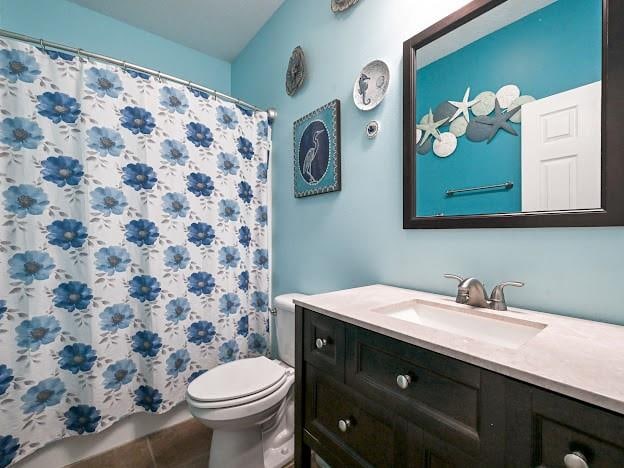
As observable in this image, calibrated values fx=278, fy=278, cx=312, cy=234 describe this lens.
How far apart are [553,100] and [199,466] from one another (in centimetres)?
203

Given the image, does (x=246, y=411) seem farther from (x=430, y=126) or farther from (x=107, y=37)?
(x=107, y=37)

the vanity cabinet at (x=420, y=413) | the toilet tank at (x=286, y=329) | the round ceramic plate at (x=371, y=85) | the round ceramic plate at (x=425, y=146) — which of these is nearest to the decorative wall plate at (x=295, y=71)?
the round ceramic plate at (x=371, y=85)

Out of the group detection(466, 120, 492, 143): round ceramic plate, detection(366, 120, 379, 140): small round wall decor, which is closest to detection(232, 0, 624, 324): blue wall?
detection(366, 120, 379, 140): small round wall decor

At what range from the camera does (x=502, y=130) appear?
2.95ft

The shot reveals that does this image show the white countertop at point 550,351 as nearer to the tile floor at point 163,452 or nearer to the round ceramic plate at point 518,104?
the round ceramic plate at point 518,104

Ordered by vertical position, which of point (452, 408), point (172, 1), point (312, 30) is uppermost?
point (172, 1)

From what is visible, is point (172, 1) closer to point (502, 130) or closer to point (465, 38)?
point (465, 38)

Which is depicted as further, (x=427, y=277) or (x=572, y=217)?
(x=427, y=277)

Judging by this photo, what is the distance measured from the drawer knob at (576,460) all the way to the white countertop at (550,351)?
94mm

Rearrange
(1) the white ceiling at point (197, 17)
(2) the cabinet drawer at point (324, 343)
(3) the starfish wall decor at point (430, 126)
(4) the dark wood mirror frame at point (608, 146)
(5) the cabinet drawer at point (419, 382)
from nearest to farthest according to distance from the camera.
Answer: (5) the cabinet drawer at point (419, 382) < (4) the dark wood mirror frame at point (608, 146) < (2) the cabinet drawer at point (324, 343) < (3) the starfish wall decor at point (430, 126) < (1) the white ceiling at point (197, 17)

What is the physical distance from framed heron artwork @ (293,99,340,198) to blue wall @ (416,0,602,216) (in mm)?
455

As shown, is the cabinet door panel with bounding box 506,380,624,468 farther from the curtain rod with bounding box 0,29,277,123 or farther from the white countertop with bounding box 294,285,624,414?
the curtain rod with bounding box 0,29,277,123

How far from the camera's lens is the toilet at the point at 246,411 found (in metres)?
1.12

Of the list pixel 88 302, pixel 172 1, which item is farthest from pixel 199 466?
pixel 172 1
